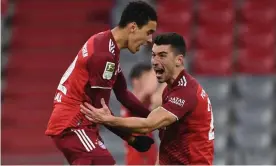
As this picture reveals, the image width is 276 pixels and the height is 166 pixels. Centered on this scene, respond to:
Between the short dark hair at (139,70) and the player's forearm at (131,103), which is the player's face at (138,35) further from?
the short dark hair at (139,70)

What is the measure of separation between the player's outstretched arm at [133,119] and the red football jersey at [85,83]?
0.21ft

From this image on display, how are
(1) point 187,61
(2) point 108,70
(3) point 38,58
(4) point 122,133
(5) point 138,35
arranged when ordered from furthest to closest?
(3) point 38,58 → (1) point 187,61 → (4) point 122,133 → (5) point 138,35 → (2) point 108,70

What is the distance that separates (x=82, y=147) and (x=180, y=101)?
2.25 feet

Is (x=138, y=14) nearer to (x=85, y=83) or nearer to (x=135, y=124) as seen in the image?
(x=85, y=83)

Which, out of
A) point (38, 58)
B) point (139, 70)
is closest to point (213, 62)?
point (38, 58)

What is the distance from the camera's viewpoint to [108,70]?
511 centimetres

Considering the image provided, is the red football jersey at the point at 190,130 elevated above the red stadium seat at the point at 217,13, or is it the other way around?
the red stadium seat at the point at 217,13

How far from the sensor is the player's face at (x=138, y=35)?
5.33 metres

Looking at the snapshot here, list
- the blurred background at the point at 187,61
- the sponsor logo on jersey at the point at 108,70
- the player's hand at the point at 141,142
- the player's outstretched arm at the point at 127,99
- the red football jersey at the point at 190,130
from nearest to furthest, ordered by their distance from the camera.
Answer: the sponsor logo on jersey at the point at 108,70, the red football jersey at the point at 190,130, the player's hand at the point at 141,142, the player's outstretched arm at the point at 127,99, the blurred background at the point at 187,61

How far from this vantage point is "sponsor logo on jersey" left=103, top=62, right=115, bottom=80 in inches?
200

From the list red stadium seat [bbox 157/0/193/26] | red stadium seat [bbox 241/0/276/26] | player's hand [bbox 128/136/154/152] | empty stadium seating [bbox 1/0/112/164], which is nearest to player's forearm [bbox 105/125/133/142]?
player's hand [bbox 128/136/154/152]

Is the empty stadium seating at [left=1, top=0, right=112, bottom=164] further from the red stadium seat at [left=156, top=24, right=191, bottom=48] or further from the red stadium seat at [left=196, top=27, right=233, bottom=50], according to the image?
the red stadium seat at [left=196, top=27, right=233, bottom=50]

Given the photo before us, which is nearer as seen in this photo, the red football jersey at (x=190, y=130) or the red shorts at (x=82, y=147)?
the red shorts at (x=82, y=147)

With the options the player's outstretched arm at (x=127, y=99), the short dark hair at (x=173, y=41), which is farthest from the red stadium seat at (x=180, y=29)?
the short dark hair at (x=173, y=41)
